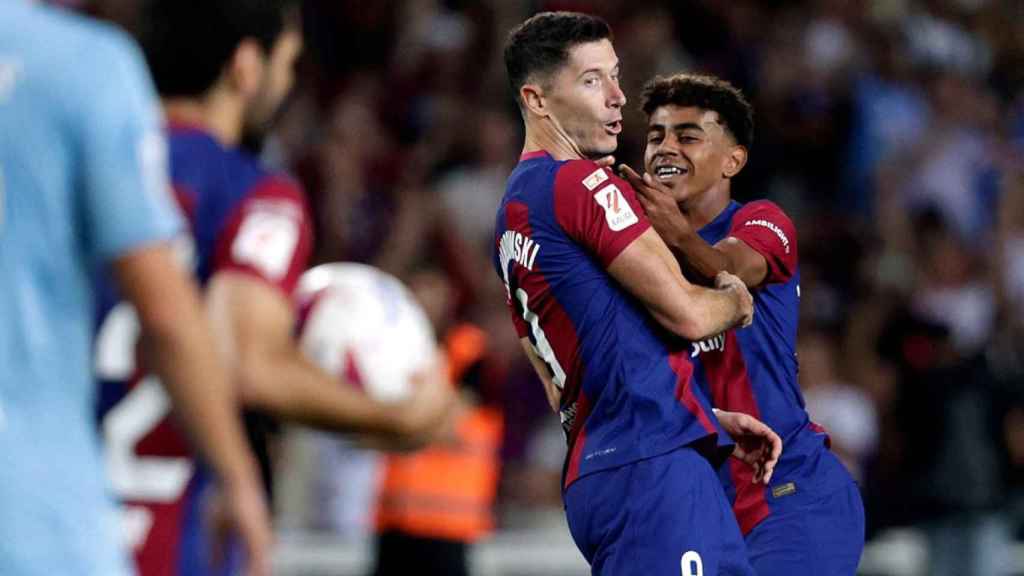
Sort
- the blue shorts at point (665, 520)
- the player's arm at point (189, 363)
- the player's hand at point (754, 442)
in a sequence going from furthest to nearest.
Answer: the player's hand at point (754, 442), the blue shorts at point (665, 520), the player's arm at point (189, 363)

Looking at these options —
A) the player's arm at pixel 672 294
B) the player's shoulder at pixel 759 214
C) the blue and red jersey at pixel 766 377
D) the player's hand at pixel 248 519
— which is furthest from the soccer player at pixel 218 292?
the player's shoulder at pixel 759 214

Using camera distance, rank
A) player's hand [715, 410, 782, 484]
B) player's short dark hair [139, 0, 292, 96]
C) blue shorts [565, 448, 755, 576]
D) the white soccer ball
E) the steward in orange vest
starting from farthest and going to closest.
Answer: the steward in orange vest, player's hand [715, 410, 782, 484], blue shorts [565, 448, 755, 576], the white soccer ball, player's short dark hair [139, 0, 292, 96]

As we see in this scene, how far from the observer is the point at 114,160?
9.94 ft

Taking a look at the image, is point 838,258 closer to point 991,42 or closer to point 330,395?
A: point 991,42

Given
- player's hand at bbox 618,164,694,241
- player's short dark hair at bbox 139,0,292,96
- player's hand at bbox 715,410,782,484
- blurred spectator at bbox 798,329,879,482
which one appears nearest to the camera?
player's short dark hair at bbox 139,0,292,96

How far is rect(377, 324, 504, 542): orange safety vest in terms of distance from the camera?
972 cm

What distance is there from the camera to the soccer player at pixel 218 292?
11.0ft

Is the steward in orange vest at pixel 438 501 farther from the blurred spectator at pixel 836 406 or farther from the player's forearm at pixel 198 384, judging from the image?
the player's forearm at pixel 198 384

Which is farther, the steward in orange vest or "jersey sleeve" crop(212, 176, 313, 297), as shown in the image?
the steward in orange vest

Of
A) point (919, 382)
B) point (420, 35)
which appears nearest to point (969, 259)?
point (919, 382)

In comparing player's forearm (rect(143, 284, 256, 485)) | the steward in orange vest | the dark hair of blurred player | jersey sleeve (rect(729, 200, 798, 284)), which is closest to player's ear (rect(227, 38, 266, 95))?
the dark hair of blurred player

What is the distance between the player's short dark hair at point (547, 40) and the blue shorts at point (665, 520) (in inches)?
46.8

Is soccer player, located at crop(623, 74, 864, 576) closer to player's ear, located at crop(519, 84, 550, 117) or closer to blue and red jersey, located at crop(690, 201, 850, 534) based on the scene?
blue and red jersey, located at crop(690, 201, 850, 534)

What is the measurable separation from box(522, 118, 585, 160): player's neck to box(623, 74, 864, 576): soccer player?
0.64 ft
